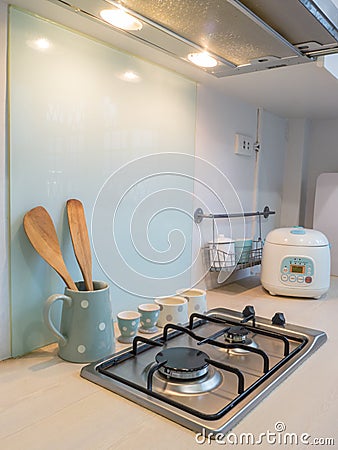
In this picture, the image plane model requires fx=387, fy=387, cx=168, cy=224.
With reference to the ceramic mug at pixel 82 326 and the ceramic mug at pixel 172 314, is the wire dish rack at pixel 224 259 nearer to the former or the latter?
the ceramic mug at pixel 172 314

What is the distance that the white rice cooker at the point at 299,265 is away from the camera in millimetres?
1315

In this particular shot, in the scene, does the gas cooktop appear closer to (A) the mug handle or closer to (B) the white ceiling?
(A) the mug handle

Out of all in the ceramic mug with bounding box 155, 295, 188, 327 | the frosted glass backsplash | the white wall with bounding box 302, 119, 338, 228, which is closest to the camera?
the frosted glass backsplash

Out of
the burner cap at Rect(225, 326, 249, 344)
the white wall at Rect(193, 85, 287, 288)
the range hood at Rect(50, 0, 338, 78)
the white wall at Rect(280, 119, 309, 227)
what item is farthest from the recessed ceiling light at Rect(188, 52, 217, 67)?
the white wall at Rect(280, 119, 309, 227)

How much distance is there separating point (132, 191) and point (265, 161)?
840 millimetres

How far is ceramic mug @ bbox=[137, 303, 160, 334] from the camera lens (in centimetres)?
97

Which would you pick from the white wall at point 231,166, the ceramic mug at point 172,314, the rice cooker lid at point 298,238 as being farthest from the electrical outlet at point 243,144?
the ceramic mug at point 172,314

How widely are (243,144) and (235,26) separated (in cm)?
82

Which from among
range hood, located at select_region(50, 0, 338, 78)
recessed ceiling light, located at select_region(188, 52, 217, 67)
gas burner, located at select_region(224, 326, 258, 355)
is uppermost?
recessed ceiling light, located at select_region(188, 52, 217, 67)

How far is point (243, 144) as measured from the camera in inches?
59.6

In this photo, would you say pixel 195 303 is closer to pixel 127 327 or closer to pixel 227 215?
pixel 127 327

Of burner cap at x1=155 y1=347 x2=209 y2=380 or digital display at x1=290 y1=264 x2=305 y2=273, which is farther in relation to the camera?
digital display at x1=290 y1=264 x2=305 y2=273

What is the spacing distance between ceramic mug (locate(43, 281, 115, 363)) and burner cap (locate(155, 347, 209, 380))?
0.14 metres

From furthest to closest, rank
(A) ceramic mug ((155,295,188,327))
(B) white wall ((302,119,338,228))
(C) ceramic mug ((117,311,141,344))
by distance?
(B) white wall ((302,119,338,228)), (A) ceramic mug ((155,295,188,327)), (C) ceramic mug ((117,311,141,344))
